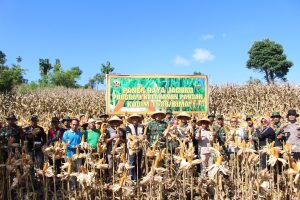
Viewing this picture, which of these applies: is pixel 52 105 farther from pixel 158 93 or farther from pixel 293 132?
pixel 293 132

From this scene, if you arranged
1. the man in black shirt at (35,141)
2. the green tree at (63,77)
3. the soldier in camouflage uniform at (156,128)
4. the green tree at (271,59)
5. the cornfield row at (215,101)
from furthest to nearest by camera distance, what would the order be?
1. the green tree at (63,77)
2. the green tree at (271,59)
3. the cornfield row at (215,101)
4. the man in black shirt at (35,141)
5. the soldier in camouflage uniform at (156,128)

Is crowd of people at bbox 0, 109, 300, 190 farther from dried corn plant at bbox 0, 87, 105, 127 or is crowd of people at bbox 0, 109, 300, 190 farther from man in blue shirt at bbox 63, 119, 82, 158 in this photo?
dried corn plant at bbox 0, 87, 105, 127

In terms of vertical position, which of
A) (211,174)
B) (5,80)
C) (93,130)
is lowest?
(211,174)

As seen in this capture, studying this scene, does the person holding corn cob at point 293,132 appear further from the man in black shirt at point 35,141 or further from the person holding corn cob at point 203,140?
the man in black shirt at point 35,141

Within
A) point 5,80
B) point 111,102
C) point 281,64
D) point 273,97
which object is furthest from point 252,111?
point 281,64

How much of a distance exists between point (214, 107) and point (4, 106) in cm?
1132

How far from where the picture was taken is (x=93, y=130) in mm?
7109

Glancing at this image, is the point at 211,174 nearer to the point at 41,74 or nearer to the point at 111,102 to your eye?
the point at 111,102

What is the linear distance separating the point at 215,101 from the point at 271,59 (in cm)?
3847

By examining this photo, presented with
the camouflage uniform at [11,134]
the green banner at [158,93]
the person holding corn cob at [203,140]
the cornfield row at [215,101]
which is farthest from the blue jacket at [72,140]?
the cornfield row at [215,101]

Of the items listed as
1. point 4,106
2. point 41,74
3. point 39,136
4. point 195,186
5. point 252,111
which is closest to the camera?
point 195,186

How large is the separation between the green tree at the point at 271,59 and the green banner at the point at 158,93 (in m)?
41.9

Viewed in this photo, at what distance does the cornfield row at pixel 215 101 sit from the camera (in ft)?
56.2

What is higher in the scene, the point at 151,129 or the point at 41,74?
the point at 41,74
